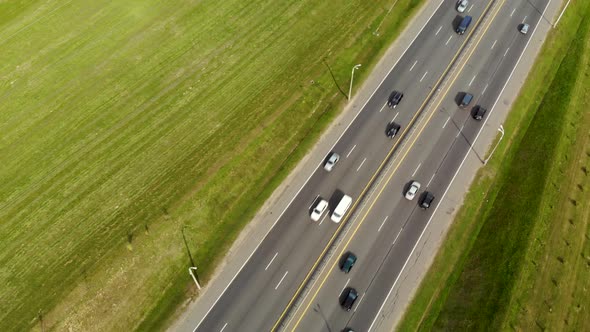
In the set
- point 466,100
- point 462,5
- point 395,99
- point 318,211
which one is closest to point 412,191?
point 318,211

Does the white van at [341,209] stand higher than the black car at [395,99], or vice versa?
the black car at [395,99]

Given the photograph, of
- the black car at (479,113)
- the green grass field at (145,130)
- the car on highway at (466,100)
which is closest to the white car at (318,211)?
the green grass field at (145,130)

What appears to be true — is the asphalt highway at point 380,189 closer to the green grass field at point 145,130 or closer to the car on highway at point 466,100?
the car on highway at point 466,100

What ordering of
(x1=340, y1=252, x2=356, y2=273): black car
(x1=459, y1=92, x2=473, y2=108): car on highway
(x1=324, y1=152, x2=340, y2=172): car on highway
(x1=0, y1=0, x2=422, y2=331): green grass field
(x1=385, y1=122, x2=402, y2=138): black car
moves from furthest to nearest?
(x1=459, y1=92, x2=473, y2=108): car on highway < (x1=385, y1=122, x2=402, y2=138): black car < (x1=324, y1=152, x2=340, y2=172): car on highway < (x1=0, y1=0, x2=422, y2=331): green grass field < (x1=340, y1=252, x2=356, y2=273): black car

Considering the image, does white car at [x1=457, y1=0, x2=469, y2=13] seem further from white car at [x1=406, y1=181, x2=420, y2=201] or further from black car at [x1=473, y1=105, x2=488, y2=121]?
white car at [x1=406, y1=181, x2=420, y2=201]

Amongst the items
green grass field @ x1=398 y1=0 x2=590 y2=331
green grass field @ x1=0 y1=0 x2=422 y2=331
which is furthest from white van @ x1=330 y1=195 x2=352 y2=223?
green grass field @ x1=398 y1=0 x2=590 y2=331

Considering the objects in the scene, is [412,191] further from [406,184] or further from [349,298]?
[349,298]
